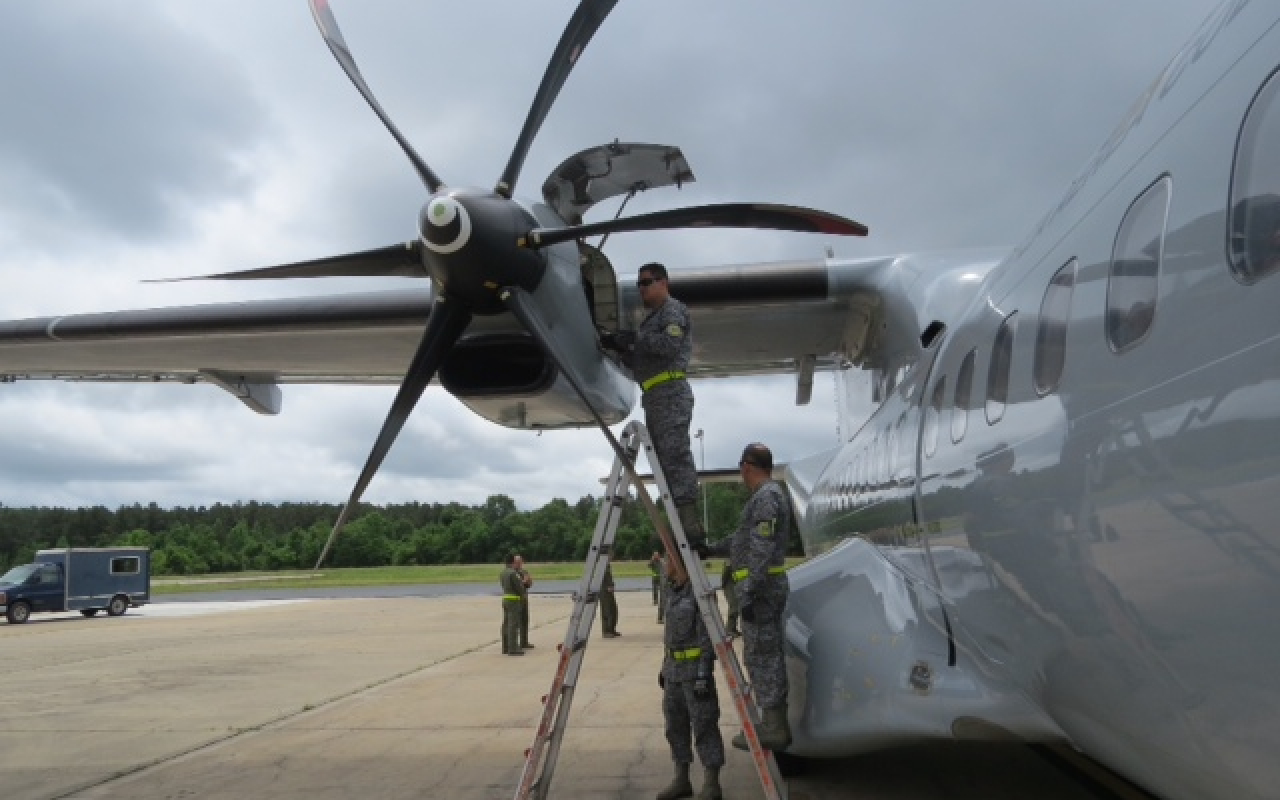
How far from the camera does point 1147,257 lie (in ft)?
7.55

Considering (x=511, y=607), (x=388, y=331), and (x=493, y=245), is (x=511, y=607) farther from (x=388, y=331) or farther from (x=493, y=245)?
(x=493, y=245)

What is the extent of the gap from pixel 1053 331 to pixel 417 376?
3818 mm

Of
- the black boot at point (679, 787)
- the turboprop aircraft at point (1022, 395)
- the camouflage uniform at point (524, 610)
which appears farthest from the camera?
the camouflage uniform at point (524, 610)

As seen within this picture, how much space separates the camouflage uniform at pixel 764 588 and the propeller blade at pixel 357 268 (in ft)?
7.79

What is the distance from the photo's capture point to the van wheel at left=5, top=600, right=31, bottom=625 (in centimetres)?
2516

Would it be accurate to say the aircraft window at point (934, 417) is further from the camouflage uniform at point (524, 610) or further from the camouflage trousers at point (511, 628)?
the camouflage trousers at point (511, 628)

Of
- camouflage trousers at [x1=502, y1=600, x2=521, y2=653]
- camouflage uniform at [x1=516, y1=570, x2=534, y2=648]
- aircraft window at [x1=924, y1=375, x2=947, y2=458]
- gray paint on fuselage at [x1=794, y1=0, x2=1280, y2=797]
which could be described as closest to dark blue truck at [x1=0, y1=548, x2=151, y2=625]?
camouflage uniform at [x1=516, y1=570, x2=534, y2=648]

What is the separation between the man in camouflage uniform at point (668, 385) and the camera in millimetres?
4977

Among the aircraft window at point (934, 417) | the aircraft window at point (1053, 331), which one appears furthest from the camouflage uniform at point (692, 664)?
the aircraft window at point (1053, 331)

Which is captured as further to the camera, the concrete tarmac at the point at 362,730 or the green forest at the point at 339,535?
the green forest at the point at 339,535

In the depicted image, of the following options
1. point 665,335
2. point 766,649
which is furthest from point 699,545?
point 665,335

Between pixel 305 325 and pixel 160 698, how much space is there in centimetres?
578

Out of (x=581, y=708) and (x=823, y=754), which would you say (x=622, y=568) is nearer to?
(x=581, y=708)

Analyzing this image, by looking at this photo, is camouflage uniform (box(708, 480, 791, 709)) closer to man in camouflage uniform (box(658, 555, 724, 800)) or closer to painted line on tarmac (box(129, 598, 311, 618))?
man in camouflage uniform (box(658, 555, 724, 800))
